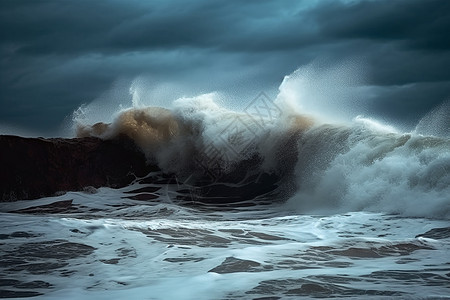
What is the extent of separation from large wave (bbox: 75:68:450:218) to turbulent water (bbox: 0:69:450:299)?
0.03 m

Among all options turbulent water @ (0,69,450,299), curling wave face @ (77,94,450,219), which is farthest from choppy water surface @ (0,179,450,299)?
curling wave face @ (77,94,450,219)

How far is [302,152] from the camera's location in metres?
12.4

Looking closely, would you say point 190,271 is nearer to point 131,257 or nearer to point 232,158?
point 131,257

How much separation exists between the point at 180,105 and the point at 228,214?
5.68 metres

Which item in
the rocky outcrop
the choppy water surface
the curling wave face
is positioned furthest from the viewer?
the rocky outcrop

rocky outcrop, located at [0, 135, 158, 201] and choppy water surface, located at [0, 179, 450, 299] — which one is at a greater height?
rocky outcrop, located at [0, 135, 158, 201]

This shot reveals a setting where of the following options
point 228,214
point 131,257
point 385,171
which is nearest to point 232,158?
point 228,214

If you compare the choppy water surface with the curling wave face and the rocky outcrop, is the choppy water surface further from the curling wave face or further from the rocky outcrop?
the rocky outcrop

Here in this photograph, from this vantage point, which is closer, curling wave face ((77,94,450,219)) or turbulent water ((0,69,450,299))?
turbulent water ((0,69,450,299))

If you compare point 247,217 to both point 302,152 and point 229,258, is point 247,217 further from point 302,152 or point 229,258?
point 229,258

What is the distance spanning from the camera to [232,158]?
13758mm

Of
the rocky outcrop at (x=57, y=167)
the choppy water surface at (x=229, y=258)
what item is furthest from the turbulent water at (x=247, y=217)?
the rocky outcrop at (x=57, y=167)

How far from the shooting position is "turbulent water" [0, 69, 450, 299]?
4453 mm

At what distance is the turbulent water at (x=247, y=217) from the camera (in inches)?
175
